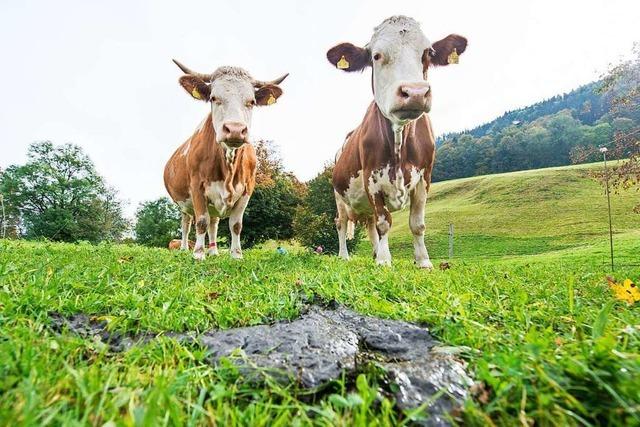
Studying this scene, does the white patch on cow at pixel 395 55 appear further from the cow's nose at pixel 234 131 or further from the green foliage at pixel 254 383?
the green foliage at pixel 254 383

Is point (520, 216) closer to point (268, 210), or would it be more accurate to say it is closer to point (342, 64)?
point (268, 210)

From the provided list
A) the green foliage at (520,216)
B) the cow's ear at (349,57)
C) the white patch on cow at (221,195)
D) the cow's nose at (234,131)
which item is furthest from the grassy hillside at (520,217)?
the cow's nose at (234,131)

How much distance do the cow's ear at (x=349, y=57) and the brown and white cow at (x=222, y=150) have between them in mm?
1396

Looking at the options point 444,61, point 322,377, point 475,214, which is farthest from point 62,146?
point 322,377

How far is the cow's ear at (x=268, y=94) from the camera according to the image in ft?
23.7

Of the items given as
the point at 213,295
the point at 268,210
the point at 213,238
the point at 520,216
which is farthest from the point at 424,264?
the point at 520,216

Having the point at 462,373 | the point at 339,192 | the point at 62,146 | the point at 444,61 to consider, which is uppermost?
the point at 62,146

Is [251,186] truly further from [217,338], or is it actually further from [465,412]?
[465,412]

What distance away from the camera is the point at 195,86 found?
6785 millimetres

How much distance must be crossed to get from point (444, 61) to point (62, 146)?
57.0 metres

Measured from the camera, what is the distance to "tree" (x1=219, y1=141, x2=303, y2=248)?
27203mm

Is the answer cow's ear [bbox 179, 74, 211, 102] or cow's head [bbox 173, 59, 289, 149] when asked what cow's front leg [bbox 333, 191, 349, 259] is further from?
cow's ear [bbox 179, 74, 211, 102]

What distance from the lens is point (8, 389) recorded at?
1101mm

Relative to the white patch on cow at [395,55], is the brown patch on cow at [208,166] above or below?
below
